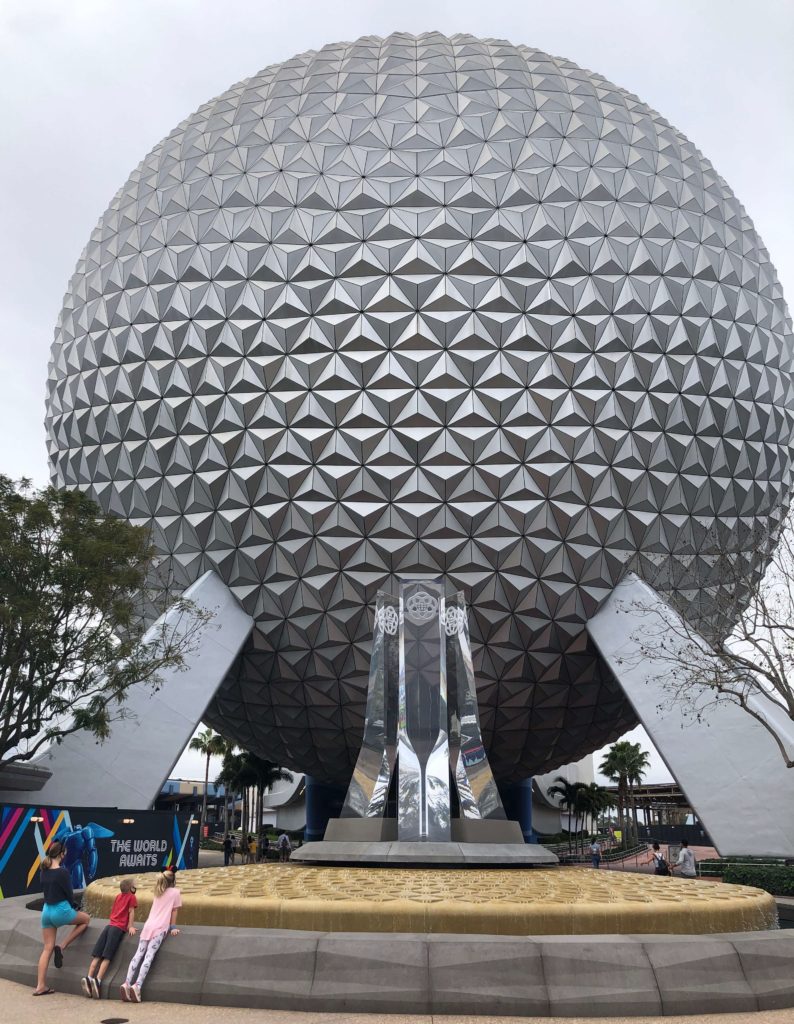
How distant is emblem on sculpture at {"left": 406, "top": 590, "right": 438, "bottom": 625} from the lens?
20.2 m

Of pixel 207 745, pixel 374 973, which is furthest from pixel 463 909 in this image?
pixel 207 745

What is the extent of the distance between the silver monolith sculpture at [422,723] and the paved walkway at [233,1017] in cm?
1019

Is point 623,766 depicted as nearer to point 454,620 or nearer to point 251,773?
point 251,773

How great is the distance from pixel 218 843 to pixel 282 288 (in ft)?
120

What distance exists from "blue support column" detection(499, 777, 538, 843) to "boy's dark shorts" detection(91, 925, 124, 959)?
26.7 meters

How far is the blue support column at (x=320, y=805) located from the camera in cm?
3403

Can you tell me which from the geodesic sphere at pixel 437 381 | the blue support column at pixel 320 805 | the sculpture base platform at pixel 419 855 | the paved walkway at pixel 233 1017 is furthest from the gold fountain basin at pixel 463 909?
the blue support column at pixel 320 805

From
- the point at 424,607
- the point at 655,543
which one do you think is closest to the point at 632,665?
the point at 655,543

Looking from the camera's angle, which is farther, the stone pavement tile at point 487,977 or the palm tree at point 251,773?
the palm tree at point 251,773

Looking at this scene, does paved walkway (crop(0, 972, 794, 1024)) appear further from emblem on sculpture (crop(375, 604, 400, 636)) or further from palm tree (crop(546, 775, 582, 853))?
palm tree (crop(546, 775, 582, 853))

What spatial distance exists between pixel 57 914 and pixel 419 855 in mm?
8183

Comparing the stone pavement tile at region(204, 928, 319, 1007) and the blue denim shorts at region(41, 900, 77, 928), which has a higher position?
the blue denim shorts at region(41, 900, 77, 928)

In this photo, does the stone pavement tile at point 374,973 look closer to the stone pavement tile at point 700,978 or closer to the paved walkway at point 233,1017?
the paved walkway at point 233,1017

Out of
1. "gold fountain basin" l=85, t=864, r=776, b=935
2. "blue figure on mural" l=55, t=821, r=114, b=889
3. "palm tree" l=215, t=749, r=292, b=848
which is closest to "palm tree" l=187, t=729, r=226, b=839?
"palm tree" l=215, t=749, r=292, b=848
